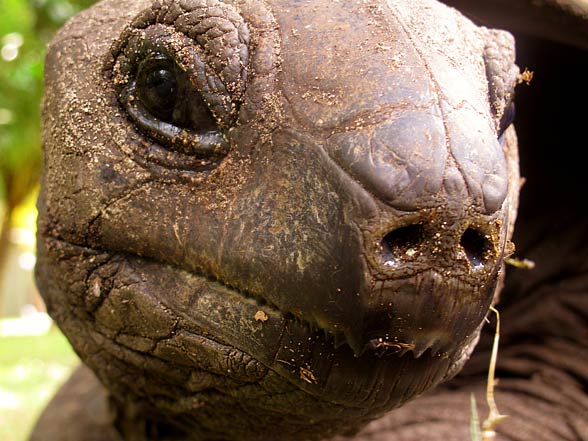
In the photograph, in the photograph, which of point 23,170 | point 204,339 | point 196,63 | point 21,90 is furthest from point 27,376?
point 196,63

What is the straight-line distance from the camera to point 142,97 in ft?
5.22

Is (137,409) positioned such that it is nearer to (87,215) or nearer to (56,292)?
(56,292)

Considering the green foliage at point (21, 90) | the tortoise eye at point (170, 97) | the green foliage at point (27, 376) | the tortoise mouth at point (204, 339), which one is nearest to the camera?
the tortoise mouth at point (204, 339)

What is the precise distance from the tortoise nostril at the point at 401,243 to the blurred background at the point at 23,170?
278cm

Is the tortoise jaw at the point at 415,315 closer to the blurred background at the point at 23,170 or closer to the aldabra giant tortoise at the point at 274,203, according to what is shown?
the aldabra giant tortoise at the point at 274,203

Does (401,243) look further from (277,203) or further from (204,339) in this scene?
(204,339)

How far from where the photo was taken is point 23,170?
10.6 metres

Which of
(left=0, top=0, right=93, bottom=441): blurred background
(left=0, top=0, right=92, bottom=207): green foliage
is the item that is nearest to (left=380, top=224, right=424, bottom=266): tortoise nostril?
(left=0, top=0, right=93, bottom=441): blurred background

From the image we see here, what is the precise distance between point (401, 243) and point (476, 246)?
6.2 inches

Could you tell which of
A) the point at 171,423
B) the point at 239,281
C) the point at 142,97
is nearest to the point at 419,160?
the point at 239,281

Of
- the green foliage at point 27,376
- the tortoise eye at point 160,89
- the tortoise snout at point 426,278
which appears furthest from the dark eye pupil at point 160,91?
the green foliage at point 27,376

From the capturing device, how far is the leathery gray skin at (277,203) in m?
1.25

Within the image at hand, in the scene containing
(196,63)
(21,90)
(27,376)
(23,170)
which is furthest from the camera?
(23,170)

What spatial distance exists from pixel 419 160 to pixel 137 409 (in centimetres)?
120
